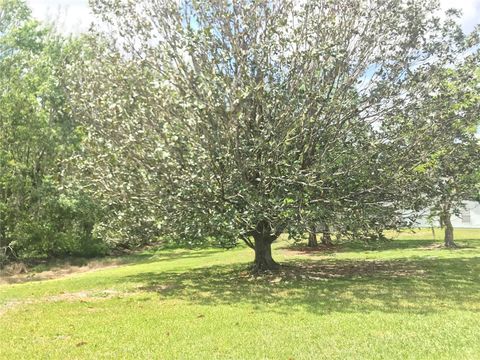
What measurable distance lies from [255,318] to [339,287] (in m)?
4.85

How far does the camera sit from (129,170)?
1375 cm

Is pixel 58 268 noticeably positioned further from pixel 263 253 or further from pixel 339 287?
pixel 339 287

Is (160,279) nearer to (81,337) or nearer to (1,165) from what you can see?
(81,337)

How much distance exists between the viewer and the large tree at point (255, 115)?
13.0 m

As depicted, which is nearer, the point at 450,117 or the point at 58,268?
the point at 450,117

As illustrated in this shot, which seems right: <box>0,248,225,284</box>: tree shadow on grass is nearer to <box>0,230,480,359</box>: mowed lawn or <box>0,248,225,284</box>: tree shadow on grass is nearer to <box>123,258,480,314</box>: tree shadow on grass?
<box>0,230,480,359</box>: mowed lawn

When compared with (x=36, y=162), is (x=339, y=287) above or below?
below

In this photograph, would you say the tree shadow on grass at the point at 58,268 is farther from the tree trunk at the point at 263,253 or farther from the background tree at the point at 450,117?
the background tree at the point at 450,117

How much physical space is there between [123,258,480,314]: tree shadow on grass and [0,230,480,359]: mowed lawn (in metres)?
0.03

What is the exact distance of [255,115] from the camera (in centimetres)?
1452

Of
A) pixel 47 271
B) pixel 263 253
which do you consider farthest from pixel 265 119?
pixel 47 271

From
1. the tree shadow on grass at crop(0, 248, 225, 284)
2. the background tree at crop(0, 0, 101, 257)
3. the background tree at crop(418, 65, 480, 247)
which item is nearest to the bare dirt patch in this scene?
the tree shadow on grass at crop(0, 248, 225, 284)

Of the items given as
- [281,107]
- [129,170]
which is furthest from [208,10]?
[129,170]

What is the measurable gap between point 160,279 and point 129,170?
581 cm
